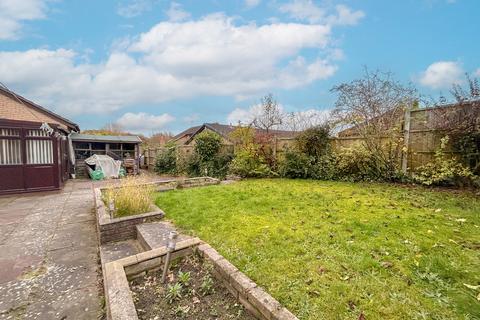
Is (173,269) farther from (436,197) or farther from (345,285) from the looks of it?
(436,197)

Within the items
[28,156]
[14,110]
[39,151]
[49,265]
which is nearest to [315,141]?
[49,265]

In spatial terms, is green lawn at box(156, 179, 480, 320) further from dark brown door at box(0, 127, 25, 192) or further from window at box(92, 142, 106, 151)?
window at box(92, 142, 106, 151)

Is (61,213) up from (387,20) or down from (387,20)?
down

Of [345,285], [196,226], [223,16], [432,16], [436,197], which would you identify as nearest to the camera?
[345,285]

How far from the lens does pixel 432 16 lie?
6492 millimetres

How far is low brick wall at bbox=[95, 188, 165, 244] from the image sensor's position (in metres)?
3.91

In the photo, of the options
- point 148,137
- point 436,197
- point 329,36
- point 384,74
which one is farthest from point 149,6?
point 148,137

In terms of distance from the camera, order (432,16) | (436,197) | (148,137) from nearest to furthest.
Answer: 1. (436,197)
2. (432,16)
3. (148,137)

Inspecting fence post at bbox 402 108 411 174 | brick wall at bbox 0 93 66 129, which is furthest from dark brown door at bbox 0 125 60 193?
fence post at bbox 402 108 411 174

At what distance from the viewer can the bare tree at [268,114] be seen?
42.4 ft

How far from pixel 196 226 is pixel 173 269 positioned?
1224 millimetres

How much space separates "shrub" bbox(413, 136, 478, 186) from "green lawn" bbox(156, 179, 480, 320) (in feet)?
2.85

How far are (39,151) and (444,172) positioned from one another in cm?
1266

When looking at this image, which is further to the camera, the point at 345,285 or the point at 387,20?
the point at 387,20
